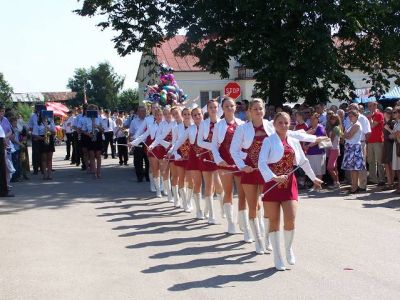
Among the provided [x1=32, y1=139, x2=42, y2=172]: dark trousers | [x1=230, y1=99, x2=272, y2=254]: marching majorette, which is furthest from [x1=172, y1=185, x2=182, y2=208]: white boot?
[x1=32, y1=139, x2=42, y2=172]: dark trousers

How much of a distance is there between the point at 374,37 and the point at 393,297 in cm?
1658

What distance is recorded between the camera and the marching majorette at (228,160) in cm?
889

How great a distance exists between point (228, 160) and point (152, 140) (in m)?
5.06

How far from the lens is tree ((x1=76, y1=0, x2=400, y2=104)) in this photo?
19.0 metres

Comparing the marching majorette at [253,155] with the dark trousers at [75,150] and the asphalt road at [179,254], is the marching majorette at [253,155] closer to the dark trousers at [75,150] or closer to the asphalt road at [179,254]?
the asphalt road at [179,254]

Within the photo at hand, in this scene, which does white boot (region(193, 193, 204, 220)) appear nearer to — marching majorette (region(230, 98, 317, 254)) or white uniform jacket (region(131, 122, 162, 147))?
marching majorette (region(230, 98, 317, 254))

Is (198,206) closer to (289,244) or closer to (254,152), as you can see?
(254,152)

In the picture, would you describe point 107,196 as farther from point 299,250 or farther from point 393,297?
point 393,297

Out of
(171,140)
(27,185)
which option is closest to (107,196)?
(171,140)

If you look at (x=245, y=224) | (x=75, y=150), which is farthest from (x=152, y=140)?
(x=75, y=150)

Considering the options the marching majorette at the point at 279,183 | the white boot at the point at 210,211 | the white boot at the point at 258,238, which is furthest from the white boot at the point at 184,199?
the marching majorette at the point at 279,183

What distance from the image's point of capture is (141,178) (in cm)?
1745

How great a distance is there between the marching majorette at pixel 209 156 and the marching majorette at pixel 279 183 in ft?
8.52

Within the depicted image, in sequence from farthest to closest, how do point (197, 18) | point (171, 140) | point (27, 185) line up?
1. point (197, 18)
2. point (27, 185)
3. point (171, 140)
